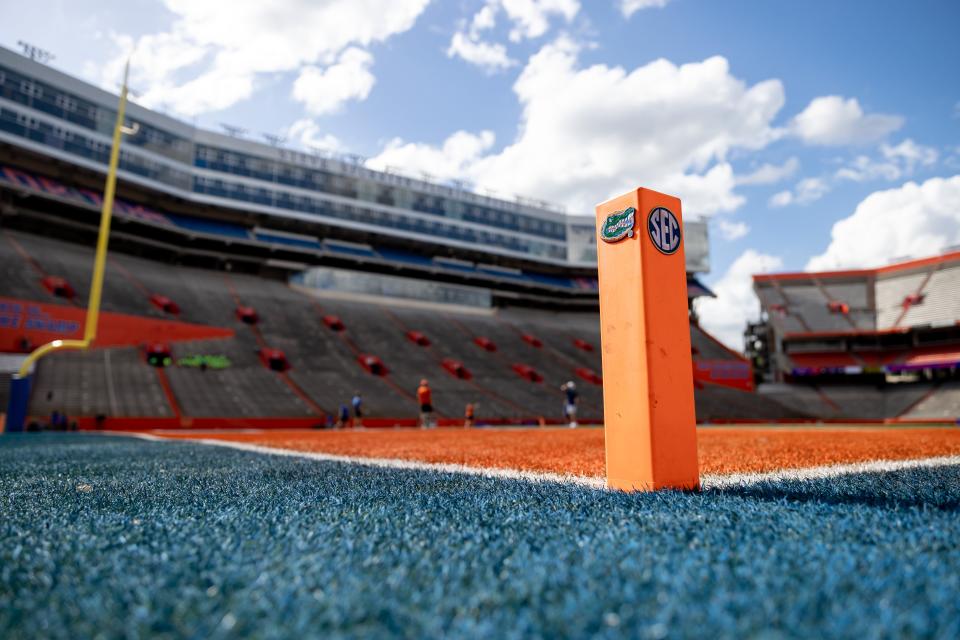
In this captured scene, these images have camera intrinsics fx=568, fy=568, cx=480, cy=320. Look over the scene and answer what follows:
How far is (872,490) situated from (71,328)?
26.2 metres

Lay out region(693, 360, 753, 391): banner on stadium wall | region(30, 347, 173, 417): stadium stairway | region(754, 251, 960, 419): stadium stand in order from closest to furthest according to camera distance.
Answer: region(30, 347, 173, 417): stadium stairway
region(754, 251, 960, 419): stadium stand
region(693, 360, 753, 391): banner on stadium wall

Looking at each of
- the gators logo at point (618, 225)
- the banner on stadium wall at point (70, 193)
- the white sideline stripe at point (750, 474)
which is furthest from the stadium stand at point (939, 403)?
the banner on stadium wall at point (70, 193)

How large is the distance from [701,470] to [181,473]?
11.6ft

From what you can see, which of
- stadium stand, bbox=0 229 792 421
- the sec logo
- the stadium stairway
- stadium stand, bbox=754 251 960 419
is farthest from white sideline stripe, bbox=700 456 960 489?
stadium stand, bbox=754 251 960 419

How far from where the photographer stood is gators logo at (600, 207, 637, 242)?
2.71 meters

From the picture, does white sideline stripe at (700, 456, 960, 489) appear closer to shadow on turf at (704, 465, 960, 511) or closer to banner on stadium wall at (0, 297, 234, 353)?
shadow on turf at (704, 465, 960, 511)

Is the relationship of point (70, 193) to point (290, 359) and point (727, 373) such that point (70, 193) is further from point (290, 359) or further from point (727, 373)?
point (727, 373)

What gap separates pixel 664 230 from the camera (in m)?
2.77

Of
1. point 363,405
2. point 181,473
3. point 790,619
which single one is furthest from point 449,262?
point 790,619

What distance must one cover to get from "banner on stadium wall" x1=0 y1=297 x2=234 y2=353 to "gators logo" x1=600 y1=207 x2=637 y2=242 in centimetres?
2411

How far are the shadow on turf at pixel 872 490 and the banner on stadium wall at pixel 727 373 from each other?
39.1 meters

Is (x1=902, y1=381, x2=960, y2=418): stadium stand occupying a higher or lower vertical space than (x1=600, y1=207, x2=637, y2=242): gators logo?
lower

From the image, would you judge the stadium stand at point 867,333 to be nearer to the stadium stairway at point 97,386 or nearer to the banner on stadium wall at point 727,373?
the banner on stadium wall at point 727,373

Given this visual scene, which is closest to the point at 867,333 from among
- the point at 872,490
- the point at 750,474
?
the point at 750,474
